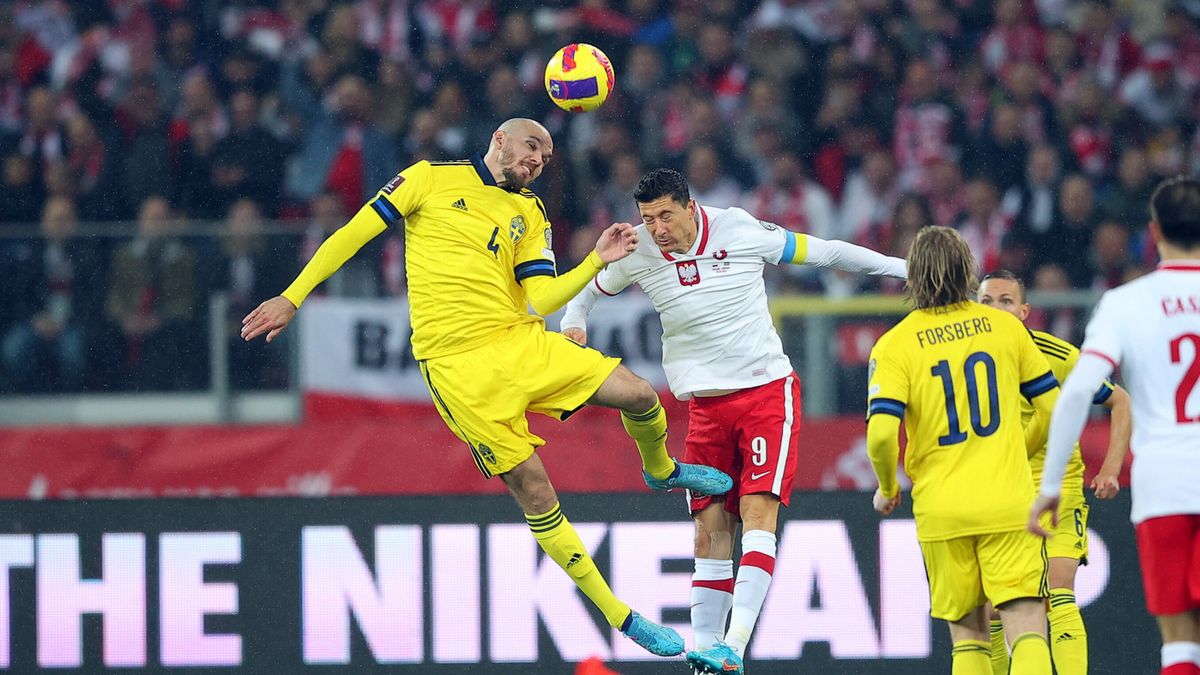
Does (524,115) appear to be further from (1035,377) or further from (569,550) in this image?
(1035,377)

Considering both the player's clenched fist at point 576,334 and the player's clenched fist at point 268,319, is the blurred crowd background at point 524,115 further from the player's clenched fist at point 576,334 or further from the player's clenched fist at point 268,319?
the player's clenched fist at point 268,319

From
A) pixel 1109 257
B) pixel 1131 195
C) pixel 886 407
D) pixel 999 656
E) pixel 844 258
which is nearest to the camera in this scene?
pixel 886 407

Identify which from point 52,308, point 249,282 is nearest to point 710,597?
point 249,282

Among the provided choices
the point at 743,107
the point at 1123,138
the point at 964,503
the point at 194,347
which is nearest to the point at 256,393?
the point at 194,347

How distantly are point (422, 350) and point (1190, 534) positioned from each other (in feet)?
11.2

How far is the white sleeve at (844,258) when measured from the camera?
7328 mm

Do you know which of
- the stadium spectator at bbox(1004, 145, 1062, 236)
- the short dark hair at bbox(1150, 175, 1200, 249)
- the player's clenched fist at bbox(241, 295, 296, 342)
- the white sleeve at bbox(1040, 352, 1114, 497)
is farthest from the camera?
the stadium spectator at bbox(1004, 145, 1062, 236)

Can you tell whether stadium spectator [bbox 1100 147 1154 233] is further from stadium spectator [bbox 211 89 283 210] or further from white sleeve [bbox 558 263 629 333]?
stadium spectator [bbox 211 89 283 210]

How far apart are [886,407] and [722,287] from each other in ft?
5.44

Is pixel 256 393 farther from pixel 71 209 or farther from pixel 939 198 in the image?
pixel 939 198

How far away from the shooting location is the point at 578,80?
24.4 feet

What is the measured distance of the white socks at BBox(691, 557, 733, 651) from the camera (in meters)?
7.39

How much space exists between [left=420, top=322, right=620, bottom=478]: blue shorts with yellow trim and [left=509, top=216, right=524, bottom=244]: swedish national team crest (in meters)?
0.40

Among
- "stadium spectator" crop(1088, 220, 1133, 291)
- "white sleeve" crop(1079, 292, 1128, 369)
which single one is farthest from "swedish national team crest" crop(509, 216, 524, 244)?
"stadium spectator" crop(1088, 220, 1133, 291)
